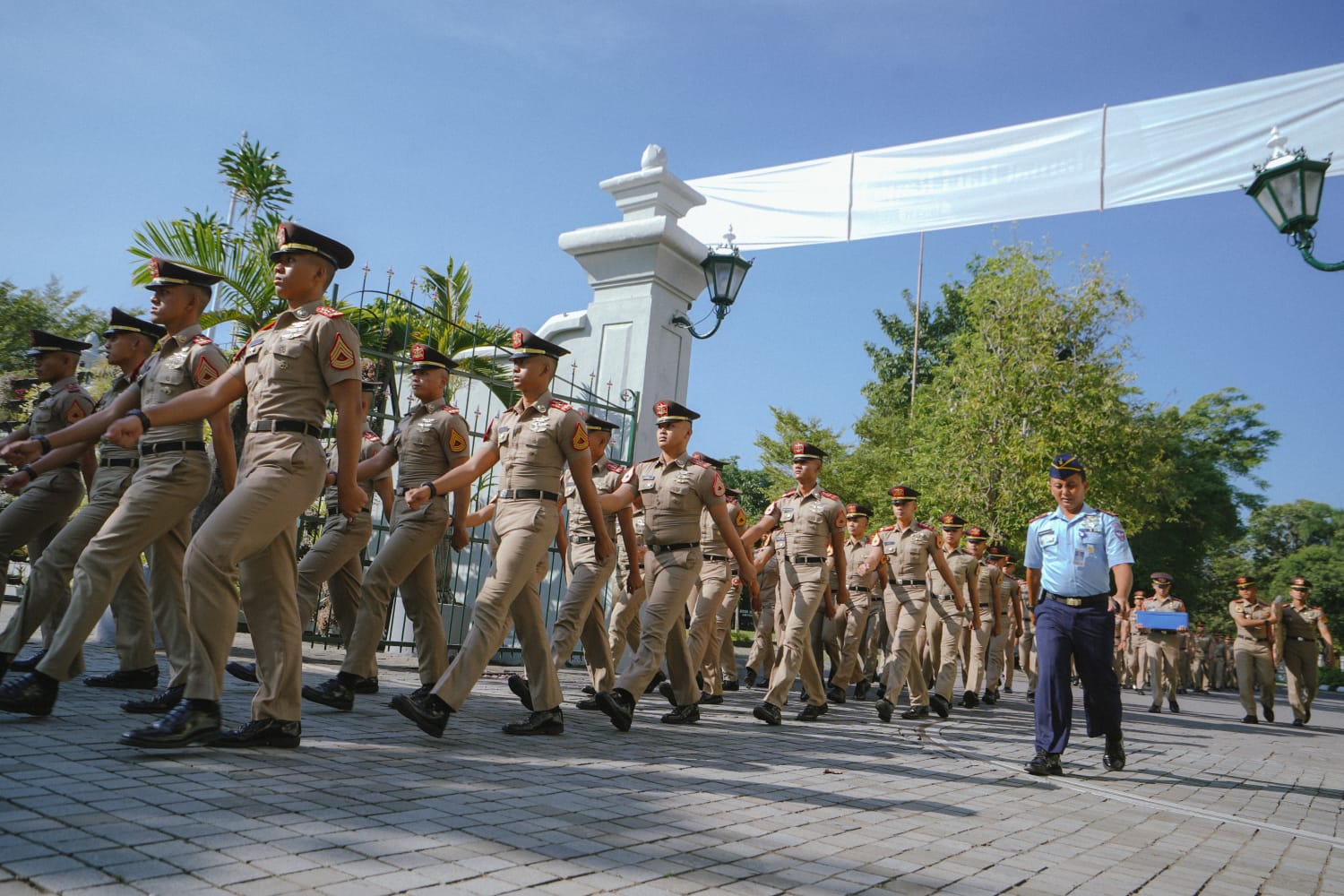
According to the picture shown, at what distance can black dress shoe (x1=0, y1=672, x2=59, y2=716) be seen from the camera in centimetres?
470

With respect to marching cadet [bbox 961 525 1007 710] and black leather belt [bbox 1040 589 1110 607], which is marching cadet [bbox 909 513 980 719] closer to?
marching cadet [bbox 961 525 1007 710]

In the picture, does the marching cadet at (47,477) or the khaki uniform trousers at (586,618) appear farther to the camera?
the khaki uniform trousers at (586,618)

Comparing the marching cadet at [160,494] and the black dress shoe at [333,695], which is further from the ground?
the marching cadet at [160,494]

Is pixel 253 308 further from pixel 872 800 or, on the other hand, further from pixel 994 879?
pixel 994 879

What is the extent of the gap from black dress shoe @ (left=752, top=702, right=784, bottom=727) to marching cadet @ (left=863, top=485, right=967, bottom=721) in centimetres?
159

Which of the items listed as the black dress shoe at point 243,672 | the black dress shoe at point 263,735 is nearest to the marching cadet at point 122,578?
the black dress shoe at point 243,672

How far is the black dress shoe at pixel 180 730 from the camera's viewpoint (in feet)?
13.6

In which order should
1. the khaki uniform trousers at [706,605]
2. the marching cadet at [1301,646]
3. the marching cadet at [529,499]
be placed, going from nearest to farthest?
the marching cadet at [529,499]
the khaki uniform trousers at [706,605]
the marching cadet at [1301,646]

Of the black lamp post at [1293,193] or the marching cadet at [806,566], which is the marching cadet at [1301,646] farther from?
the marching cadet at [806,566]

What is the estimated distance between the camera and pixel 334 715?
5895 mm

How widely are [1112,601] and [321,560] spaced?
17.8 ft

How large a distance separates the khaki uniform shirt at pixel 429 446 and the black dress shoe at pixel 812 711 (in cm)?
366

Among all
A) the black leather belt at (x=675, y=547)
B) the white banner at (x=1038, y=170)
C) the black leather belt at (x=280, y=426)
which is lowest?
the black leather belt at (x=675, y=547)

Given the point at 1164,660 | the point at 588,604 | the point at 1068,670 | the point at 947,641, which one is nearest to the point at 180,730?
the point at 588,604
